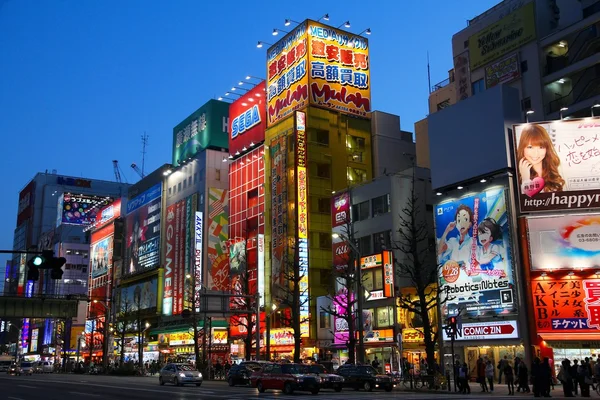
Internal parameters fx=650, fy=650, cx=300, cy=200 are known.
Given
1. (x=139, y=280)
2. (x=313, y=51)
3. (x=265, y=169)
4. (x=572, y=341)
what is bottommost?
(x=572, y=341)

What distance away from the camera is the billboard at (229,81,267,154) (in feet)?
Result: 261

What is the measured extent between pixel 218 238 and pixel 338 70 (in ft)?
90.0

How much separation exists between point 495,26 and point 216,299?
1405 inches

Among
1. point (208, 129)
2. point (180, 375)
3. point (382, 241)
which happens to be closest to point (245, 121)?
point (208, 129)

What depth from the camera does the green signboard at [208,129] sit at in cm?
9156

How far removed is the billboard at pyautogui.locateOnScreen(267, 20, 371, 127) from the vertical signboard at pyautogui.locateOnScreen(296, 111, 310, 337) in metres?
3.22

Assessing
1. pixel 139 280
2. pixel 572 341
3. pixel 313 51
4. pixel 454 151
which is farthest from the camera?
pixel 139 280

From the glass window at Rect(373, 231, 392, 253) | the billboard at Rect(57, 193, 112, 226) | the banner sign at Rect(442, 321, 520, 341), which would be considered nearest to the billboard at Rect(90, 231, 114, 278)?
the billboard at Rect(57, 193, 112, 226)

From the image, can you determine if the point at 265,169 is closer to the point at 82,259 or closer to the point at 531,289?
the point at 531,289

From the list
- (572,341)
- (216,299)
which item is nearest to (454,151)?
(572,341)

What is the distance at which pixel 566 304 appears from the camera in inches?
1629

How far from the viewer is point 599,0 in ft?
178

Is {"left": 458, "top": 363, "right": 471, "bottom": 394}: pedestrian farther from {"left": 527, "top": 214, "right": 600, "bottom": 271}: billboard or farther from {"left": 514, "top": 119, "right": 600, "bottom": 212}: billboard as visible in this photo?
{"left": 514, "top": 119, "right": 600, "bottom": 212}: billboard

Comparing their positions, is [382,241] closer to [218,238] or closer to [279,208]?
[279,208]
